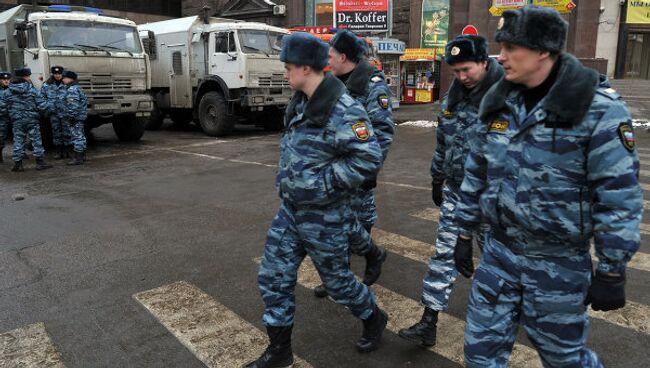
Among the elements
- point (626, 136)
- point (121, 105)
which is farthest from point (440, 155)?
point (121, 105)

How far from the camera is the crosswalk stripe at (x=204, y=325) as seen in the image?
330cm

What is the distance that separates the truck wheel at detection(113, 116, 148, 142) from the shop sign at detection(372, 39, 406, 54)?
10056 mm

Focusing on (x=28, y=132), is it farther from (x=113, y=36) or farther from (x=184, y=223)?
(x=184, y=223)

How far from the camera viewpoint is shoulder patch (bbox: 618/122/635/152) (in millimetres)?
1945

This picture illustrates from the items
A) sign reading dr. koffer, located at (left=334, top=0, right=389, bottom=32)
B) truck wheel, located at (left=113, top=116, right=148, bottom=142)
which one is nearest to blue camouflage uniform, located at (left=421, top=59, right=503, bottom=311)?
truck wheel, located at (left=113, top=116, right=148, bottom=142)

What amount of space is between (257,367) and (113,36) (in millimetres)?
11291

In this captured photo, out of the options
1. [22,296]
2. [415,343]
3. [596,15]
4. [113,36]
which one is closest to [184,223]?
[22,296]

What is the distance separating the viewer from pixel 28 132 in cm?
1042

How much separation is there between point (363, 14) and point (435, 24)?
227 inches

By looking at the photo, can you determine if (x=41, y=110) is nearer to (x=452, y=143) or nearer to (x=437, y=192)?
(x=437, y=192)

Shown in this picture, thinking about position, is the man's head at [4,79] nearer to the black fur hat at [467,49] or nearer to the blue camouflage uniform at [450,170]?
the blue camouflage uniform at [450,170]

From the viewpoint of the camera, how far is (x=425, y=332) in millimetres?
3375

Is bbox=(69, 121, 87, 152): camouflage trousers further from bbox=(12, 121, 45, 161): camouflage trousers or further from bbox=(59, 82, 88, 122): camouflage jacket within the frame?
bbox=(12, 121, 45, 161): camouflage trousers

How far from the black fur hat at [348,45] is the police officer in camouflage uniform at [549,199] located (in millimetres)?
1957
